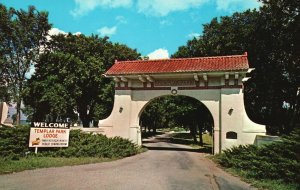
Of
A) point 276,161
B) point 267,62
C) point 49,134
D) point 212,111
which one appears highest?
point 267,62

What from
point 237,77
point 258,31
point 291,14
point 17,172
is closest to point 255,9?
point 258,31

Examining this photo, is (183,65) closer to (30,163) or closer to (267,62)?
(30,163)

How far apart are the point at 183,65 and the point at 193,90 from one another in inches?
76.2

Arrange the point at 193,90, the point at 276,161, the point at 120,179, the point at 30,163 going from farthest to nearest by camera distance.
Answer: the point at 193,90
the point at 30,163
the point at 276,161
the point at 120,179

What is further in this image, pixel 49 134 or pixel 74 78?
pixel 74 78

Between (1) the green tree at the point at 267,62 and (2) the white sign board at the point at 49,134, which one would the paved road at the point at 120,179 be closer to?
(2) the white sign board at the point at 49,134

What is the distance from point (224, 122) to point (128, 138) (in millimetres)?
6443

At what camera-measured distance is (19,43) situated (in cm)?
3303

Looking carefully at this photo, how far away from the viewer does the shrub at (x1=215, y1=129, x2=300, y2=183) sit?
10.2 metres

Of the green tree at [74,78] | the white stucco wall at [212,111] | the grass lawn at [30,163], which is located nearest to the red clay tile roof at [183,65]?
the white stucco wall at [212,111]

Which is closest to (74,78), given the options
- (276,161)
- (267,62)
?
(267,62)

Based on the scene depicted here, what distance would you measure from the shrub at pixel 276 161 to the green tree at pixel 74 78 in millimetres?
20842

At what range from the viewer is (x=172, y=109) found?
3325 cm

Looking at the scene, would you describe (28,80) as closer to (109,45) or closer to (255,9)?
(109,45)
